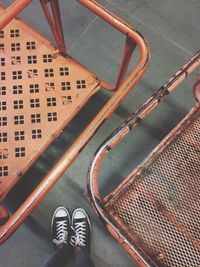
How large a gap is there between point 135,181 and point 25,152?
30.1 inches

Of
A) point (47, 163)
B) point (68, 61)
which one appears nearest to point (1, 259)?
point (47, 163)

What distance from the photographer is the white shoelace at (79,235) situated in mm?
2788

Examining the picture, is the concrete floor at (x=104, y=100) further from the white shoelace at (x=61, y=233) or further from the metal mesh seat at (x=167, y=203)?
the metal mesh seat at (x=167, y=203)

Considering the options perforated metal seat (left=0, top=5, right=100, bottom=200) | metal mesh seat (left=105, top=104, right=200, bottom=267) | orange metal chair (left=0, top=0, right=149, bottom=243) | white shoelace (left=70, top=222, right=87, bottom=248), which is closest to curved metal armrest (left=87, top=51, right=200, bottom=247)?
metal mesh seat (left=105, top=104, right=200, bottom=267)

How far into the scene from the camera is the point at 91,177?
1.68 meters

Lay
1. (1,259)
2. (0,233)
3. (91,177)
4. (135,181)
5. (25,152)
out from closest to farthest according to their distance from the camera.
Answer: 1. (0,233)
2. (91,177)
3. (135,181)
4. (25,152)
5. (1,259)

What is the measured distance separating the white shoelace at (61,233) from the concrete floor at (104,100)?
0.10 m

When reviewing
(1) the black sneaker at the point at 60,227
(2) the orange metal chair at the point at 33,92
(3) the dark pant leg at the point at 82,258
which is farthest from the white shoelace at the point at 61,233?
(2) the orange metal chair at the point at 33,92

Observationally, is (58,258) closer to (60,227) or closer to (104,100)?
(60,227)

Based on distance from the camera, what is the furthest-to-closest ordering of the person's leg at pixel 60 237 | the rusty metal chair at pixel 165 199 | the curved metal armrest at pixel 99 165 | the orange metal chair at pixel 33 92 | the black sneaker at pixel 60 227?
1. the black sneaker at pixel 60 227
2. the person's leg at pixel 60 237
3. the orange metal chair at pixel 33 92
4. the rusty metal chair at pixel 165 199
5. the curved metal armrest at pixel 99 165

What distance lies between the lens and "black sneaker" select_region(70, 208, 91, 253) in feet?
9.18

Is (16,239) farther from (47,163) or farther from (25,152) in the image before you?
(25,152)

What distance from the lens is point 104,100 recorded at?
3.13m

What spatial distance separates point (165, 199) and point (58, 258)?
1.23 m
